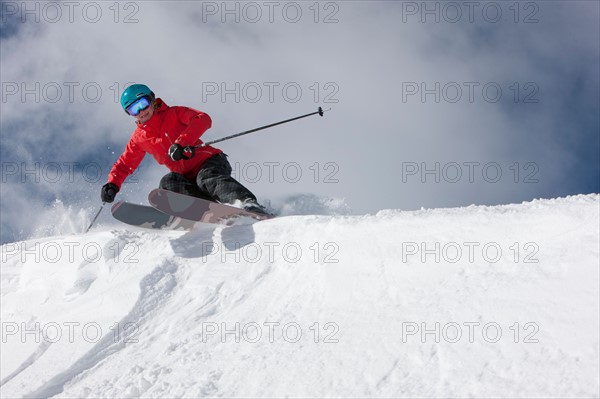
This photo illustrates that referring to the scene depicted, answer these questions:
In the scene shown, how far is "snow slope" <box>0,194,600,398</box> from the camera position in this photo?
292 cm

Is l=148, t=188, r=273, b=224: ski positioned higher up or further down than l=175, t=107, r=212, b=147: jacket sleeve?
further down

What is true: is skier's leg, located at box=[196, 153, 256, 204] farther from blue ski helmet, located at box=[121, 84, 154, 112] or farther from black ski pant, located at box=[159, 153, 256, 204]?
blue ski helmet, located at box=[121, 84, 154, 112]

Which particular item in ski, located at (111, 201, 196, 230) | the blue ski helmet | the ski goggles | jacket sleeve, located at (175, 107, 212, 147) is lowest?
ski, located at (111, 201, 196, 230)

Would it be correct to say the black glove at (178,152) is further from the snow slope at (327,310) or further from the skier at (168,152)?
the snow slope at (327,310)

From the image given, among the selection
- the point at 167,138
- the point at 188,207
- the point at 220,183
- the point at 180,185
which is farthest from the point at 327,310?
the point at 167,138

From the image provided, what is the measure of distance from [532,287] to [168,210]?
4077 millimetres

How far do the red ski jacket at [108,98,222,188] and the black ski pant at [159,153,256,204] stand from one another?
0.13 m

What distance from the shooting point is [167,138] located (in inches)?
283

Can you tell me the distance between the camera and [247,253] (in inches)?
198

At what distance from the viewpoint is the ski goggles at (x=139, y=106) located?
6996mm

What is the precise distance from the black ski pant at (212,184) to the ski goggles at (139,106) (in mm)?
869

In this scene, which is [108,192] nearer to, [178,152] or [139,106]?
[139,106]

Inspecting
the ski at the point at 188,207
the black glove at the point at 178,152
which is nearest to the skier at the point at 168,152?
the black glove at the point at 178,152

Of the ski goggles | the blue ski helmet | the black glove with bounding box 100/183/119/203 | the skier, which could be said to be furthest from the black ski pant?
the blue ski helmet
